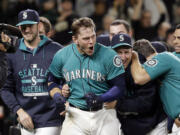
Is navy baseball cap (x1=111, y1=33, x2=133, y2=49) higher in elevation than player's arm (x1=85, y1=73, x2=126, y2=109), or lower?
higher

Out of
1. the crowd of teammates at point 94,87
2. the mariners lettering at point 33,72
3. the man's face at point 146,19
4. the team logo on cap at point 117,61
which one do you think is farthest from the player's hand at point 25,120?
the man's face at point 146,19

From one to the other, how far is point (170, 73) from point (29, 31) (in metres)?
1.75

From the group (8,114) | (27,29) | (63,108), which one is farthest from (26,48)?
(8,114)

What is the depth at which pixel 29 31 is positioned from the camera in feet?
17.7

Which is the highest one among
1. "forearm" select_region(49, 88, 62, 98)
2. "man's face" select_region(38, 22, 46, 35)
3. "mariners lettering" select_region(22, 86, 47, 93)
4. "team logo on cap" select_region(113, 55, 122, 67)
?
"man's face" select_region(38, 22, 46, 35)

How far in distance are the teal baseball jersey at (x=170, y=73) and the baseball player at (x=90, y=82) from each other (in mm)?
339

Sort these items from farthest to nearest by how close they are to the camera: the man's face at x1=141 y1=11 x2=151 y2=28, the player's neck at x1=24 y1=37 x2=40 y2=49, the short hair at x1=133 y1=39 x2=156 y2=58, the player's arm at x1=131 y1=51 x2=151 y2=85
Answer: the man's face at x1=141 y1=11 x2=151 y2=28, the player's neck at x1=24 y1=37 x2=40 y2=49, the short hair at x1=133 y1=39 x2=156 y2=58, the player's arm at x1=131 y1=51 x2=151 y2=85

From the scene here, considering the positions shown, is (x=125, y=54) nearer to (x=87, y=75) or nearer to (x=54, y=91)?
(x=87, y=75)

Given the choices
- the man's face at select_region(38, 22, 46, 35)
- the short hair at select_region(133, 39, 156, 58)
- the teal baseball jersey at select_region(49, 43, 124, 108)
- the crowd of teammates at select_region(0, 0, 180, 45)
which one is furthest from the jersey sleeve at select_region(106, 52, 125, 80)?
the crowd of teammates at select_region(0, 0, 180, 45)

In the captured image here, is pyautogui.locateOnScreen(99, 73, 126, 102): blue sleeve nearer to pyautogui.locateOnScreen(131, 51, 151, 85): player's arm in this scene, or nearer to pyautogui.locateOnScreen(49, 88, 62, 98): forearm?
pyautogui.locateOnScreen(131, 51, 151, 85): player's arm

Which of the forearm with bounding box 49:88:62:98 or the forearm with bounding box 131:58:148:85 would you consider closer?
the forearm with bounding box 131:58:148:85

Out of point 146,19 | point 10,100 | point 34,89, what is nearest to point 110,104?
point 34,89

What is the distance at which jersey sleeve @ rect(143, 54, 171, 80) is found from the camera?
4.59 meters

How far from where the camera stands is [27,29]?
538cm
